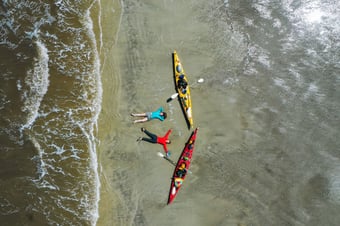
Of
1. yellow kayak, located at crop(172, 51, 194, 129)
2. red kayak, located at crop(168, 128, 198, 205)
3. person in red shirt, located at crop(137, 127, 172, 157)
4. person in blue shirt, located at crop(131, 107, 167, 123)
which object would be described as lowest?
red kayak, located at crop(168, 128, 198, 205)

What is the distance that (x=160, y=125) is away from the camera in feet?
37.9

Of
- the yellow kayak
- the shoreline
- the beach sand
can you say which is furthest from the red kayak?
the shoreline

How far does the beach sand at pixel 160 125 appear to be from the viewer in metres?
11.4

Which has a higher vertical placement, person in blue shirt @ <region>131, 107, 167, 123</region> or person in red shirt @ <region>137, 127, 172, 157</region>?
person in blue shirt @ <region>131, 107, 167, 123</region>

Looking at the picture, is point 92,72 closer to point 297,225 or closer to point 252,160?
point 252,160

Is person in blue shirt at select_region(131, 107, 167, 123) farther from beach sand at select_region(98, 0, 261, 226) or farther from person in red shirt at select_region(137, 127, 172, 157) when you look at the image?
person in red shirt at select_region(137, 127, 172, 157)

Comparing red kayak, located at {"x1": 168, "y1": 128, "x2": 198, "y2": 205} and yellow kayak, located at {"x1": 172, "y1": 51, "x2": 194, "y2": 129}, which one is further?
yellow kayak, located at {"x1": 172, "y1": 51, "x2": 194, "y2": 129}

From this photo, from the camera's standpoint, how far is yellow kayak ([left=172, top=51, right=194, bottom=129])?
1139 centimetres

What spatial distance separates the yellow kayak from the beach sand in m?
0.24

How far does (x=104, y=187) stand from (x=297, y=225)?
25.9 feet

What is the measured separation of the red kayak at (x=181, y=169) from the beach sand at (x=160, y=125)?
211 millimetres

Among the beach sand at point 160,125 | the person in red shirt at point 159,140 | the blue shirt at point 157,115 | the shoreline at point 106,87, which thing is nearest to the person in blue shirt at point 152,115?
the blue shirt at point 157,115

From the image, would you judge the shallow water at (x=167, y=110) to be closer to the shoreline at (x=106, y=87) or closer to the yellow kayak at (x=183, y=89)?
the shoreline at (x=106, y=87)

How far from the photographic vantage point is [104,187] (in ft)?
37.7
